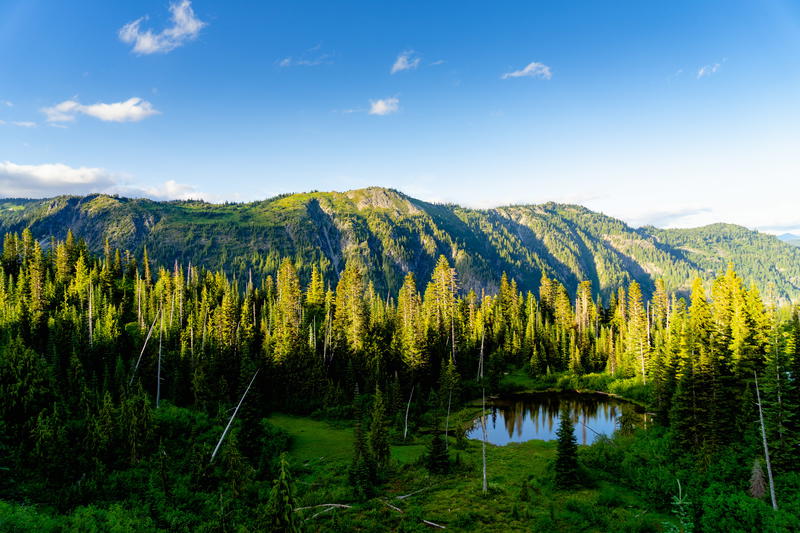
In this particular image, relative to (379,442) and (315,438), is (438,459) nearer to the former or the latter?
(379,442)

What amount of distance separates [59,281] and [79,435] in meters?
74.0

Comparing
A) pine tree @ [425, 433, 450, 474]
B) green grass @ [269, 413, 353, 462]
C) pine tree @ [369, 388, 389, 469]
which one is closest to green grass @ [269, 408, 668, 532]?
green grass @ [269, 413, 353, 462]

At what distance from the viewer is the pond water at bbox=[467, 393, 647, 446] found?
5757 cm

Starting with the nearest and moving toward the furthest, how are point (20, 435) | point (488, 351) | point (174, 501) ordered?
point (174, 501) < point (20, 435) < point (488, 351)

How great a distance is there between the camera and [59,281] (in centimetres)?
8862

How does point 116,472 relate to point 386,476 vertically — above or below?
above

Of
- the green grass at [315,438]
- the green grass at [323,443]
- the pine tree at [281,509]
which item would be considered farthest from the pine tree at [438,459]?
the pine tree at [281,509]

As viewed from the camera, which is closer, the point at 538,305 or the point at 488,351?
the point at 488,351

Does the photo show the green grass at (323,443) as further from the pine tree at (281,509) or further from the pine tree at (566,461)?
the pine tree at (281,509)

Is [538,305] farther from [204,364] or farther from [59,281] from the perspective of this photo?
[59,281]

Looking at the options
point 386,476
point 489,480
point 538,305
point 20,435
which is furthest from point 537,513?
point 538,305

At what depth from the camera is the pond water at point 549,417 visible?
5757cm

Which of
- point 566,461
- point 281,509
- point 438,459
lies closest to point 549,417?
point 566,461

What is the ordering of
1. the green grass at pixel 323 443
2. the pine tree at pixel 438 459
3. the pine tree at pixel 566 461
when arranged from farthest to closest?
the green grass at pixel 323 443, the pine tree at pixel 438 459, the pine tree at pixel 566 461
